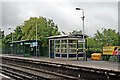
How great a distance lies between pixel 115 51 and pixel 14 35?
1977 inches

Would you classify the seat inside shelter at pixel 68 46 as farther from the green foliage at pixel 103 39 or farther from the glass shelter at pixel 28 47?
the green foliage at pixel 103 39

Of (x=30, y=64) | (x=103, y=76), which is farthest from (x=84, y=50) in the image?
(x=103, y=76)

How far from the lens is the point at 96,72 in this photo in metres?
11.2

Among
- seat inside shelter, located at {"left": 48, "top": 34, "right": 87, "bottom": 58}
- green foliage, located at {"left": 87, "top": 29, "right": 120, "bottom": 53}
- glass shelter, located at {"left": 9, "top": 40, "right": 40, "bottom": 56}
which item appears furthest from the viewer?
green foliage, located at {"left": 87, "top": 29, "right": 120, "bottom": 53}

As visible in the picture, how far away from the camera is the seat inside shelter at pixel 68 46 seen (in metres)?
33.8

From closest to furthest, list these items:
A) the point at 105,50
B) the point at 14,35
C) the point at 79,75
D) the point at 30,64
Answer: the point at 79,75 → the point at 30,64 → the point at 105,50 → the point at 14,35

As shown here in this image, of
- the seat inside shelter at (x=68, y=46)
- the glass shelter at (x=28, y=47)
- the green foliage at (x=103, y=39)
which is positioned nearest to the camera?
the seat inside shelter at (x=68, y=46)

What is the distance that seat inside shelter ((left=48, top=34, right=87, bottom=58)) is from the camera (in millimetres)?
33812

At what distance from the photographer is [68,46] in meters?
33.6

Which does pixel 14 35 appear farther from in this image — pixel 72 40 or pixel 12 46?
pixel 72 40

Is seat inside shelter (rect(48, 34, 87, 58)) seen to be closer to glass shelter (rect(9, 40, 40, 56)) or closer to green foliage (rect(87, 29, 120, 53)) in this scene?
glass shelter (rect(9, 40, 40, 56))

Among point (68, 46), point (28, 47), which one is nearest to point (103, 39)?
point (28, 47)

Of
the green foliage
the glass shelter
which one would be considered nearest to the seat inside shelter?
the glass shelter

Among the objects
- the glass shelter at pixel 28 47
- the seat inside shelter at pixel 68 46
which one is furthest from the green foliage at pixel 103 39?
the seat inside shelter at pixel 68 46
